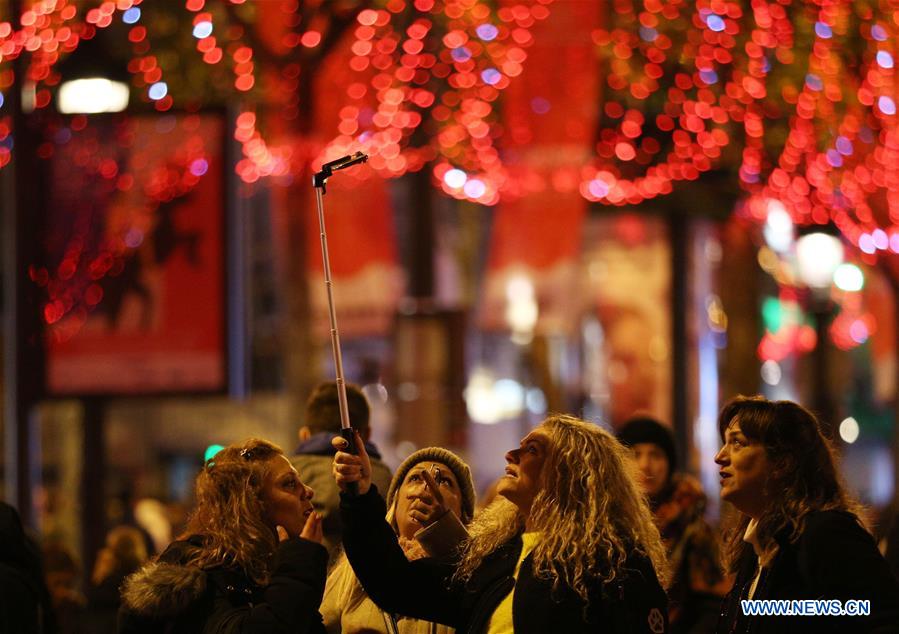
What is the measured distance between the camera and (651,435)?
26.1 ft

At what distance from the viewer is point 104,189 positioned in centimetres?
1322

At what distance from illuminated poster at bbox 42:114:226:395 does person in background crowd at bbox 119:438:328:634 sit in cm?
770

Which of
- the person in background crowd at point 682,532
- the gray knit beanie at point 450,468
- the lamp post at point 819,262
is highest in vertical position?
the lamp post at point 819,262

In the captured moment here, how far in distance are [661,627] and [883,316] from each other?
1861cm

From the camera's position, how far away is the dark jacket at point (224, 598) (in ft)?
16.4

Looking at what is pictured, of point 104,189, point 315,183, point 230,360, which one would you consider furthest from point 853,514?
point 104,189

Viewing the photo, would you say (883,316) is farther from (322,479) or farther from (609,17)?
(322,479)

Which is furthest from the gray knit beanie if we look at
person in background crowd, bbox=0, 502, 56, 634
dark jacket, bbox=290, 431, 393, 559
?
person in background crowd, bbox=0, 502, 56, 634

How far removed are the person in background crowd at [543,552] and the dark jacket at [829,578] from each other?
0.34m

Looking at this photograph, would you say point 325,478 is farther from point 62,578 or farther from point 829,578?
point 62,578

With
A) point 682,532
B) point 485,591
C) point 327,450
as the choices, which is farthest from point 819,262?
point 485,591

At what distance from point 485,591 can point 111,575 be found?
17.1 feet

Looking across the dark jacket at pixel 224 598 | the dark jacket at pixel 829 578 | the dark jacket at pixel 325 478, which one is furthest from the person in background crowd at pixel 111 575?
the dark jacket at pixel 829 578

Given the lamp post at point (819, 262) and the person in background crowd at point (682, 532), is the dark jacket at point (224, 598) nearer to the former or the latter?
the person in background crowd at point (682, 532)
